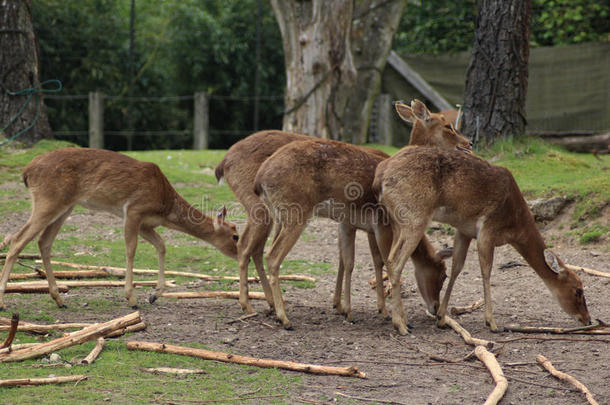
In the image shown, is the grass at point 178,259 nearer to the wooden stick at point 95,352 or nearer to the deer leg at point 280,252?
the wooden stick at point 95,352

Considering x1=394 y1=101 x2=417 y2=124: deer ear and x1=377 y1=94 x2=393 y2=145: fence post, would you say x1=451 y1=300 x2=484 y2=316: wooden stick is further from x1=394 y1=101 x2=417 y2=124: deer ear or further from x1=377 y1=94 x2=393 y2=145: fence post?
x1=377 y1=94 x2=393 y2=145: fence post

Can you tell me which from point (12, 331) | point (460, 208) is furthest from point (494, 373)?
point (12, 331)

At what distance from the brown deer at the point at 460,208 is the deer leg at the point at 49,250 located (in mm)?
2840

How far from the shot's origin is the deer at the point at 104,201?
Answer: 6.48m

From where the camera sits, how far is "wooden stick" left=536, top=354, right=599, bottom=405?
4473 mm

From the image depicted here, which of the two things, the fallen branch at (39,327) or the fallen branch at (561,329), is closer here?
the fallen branch at (39,327)

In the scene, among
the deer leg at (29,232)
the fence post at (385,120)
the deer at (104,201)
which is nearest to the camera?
the deer leg at (29,232)

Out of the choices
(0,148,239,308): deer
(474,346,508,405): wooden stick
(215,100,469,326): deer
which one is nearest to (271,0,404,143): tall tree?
(0,148,239,308): deer

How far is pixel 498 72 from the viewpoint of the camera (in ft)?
36.1

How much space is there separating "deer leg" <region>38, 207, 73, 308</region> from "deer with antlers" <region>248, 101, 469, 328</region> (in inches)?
72.4

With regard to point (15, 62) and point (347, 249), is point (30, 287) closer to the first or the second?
point (347, 249)

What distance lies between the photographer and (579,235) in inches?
338

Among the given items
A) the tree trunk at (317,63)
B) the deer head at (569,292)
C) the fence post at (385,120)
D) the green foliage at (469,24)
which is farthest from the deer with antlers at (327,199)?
the green foliage at (469,24)

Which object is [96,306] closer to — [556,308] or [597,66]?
[556,308]
